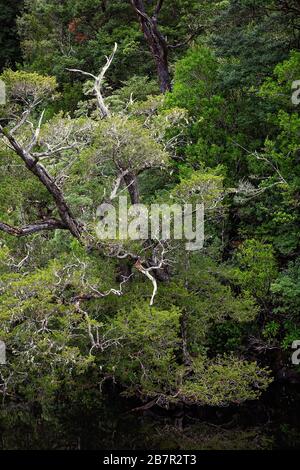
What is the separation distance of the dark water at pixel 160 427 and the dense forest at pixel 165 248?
0.15 meters

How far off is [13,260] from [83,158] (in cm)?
301

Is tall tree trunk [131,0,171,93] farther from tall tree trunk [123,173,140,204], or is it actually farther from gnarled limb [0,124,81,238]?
gnarled limb [0,124,81,238]

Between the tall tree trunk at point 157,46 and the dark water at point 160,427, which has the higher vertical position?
the tall tree trunk at point 157,46

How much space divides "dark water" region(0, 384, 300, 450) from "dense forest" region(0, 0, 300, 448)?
0.15 m

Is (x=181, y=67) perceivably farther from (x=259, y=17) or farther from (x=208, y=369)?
(x=208, y=369)

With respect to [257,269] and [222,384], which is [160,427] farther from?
[257,269]

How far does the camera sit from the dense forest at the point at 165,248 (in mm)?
15891

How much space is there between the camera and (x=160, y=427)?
15914 millimetres

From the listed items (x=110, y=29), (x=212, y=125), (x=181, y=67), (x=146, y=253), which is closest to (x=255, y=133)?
(x=212, y=125)

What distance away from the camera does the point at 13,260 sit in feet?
54.3

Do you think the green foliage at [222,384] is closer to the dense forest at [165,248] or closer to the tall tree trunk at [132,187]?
the dense forest at [165,248]

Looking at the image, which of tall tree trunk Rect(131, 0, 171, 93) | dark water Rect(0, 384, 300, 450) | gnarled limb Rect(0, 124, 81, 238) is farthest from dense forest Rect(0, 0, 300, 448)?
tall tree trunk Rect(131, 0, 171, 93)

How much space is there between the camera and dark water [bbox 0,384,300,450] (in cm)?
1484

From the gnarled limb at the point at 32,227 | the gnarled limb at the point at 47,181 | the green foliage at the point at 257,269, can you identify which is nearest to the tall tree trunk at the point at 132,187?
the gnarled limb at the point at 47,181
